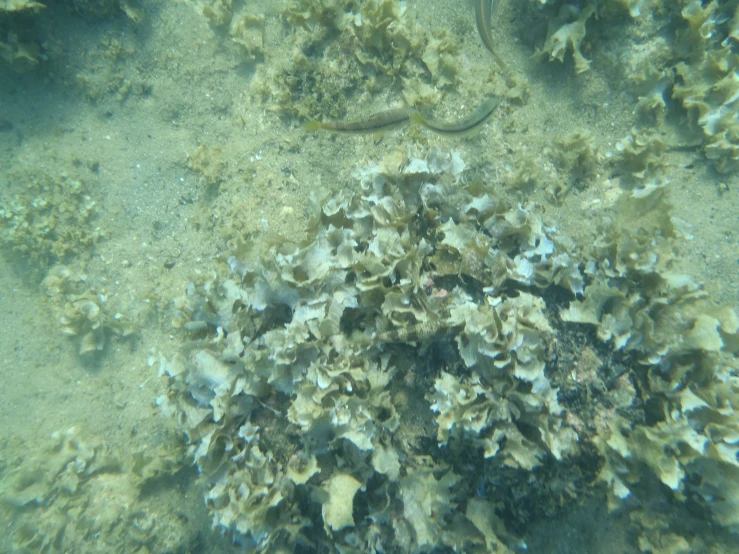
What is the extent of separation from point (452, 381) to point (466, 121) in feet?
7.85

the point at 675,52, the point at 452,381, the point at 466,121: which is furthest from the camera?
the point at 675,52

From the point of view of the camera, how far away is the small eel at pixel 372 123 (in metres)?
3.55

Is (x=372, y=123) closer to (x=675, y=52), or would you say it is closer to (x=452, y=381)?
(x=452, y=381)

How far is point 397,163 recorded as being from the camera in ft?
10.2

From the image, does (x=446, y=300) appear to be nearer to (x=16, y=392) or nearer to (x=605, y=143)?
(x=605, y=143)

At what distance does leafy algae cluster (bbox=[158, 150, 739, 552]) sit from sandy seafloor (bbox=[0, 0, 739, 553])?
0.97 meters

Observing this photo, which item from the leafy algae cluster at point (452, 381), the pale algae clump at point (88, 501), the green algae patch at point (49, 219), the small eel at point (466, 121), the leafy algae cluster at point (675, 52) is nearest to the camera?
the leafy algae cluster at point (452, 381)

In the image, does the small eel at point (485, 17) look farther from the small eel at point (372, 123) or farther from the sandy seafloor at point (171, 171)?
the small eel at point (372, 123)

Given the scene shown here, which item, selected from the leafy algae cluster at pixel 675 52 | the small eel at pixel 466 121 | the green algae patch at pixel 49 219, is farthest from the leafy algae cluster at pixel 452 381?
the green algae patch at pixel 49 219

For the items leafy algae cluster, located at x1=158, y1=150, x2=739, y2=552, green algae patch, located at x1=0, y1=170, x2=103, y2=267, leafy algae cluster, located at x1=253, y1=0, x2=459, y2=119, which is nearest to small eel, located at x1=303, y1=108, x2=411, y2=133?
leafy algae cluster, located at x1=253, y1=0, x2=459, y2=119

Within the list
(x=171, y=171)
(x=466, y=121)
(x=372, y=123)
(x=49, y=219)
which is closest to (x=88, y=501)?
(x=49, y=219)

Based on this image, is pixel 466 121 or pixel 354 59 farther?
pixel 354 59

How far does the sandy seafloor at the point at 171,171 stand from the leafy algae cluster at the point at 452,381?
0.97 meters

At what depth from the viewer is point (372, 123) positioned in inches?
142
